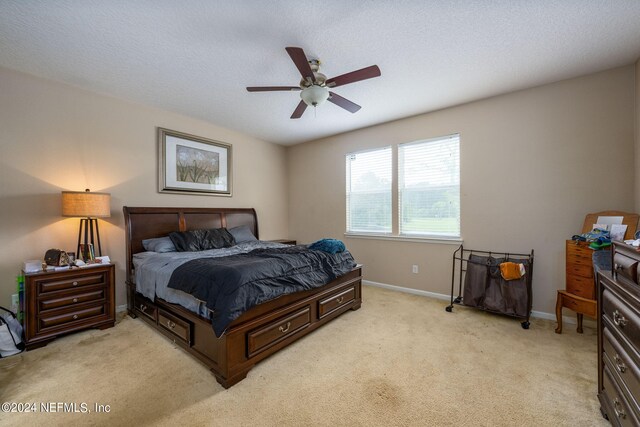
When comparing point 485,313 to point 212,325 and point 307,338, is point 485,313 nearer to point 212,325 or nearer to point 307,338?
point 307,338

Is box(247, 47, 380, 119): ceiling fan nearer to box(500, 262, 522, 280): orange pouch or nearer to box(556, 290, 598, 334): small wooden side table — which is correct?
box(500, 262, 522, 280): orange pouch

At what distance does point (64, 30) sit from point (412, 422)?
12.4 ft

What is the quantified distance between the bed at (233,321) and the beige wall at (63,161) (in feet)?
0.71

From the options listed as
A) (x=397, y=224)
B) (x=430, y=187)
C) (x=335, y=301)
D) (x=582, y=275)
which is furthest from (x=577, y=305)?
(x=335, y=301)

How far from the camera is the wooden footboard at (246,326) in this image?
1.87 m

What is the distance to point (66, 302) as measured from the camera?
8.23 feet

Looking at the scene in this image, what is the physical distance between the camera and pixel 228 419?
1549 mm

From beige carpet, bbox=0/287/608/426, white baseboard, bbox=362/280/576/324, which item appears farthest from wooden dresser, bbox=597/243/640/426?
white baseboard, bbox=362/280/576/324

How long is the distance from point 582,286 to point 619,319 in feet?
5.34

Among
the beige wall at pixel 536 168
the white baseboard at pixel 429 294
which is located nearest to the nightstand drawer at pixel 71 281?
the white baseboard at pixel 429 294

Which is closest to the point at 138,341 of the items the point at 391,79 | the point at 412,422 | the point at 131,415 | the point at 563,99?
the point at 131,415

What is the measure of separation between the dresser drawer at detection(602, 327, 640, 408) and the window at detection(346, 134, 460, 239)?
220 centimetres

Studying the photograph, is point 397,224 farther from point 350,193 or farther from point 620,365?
point 620,365

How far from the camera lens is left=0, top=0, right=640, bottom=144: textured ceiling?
184cm
